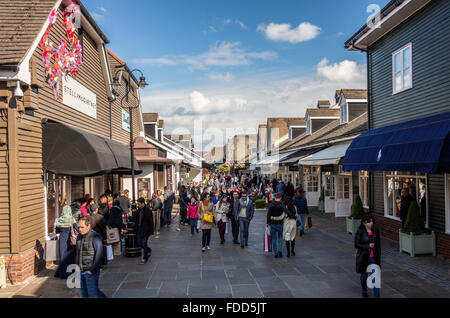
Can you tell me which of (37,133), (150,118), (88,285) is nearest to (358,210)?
(88,285)

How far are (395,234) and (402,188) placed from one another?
60.6 inches

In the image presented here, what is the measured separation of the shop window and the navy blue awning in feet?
30.1

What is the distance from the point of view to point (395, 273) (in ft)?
28.3

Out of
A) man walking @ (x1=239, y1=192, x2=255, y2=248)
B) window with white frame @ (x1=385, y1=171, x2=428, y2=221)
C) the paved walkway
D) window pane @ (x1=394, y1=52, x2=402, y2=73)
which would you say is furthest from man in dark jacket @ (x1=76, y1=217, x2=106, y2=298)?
window pane @ (x1=394, y1=52, x2=402, y2=73)

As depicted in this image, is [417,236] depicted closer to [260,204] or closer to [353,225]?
[353,225]

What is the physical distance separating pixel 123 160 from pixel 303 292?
865cm

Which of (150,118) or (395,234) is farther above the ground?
(150,118)

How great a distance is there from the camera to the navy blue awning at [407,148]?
8.10 meters

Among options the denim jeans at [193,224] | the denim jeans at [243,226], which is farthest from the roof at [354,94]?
the denim jeans at [243,226]

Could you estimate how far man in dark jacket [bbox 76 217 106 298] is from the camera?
599cm

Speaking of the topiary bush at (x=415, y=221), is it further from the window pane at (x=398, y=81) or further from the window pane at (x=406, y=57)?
the window pane at (x=406, y=57)

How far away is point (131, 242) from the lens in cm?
1066

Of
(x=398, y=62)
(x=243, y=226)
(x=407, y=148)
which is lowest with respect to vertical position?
(x=243, y=226)
